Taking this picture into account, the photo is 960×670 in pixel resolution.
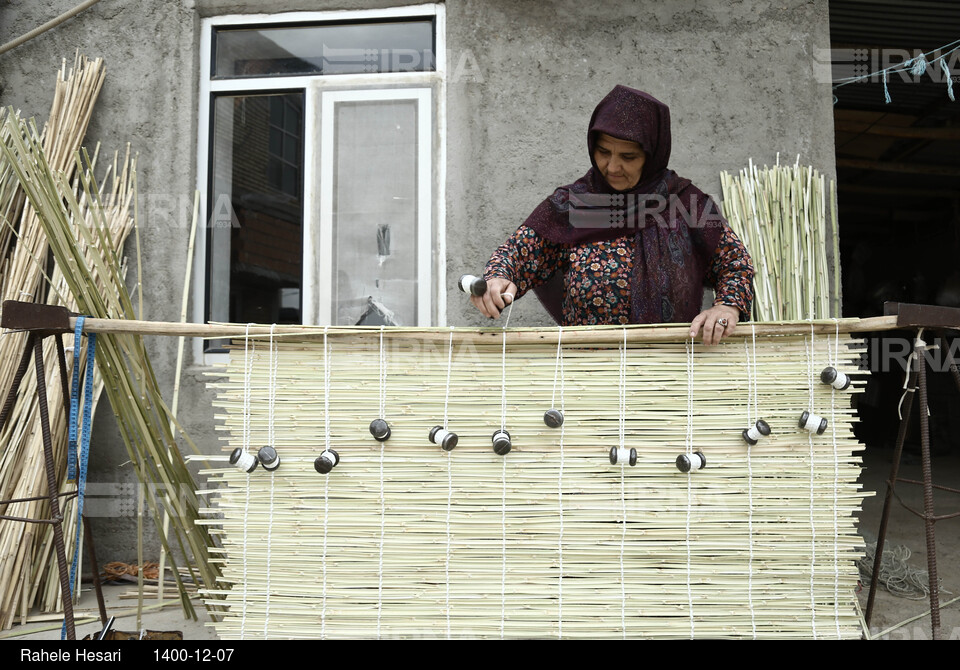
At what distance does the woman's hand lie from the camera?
5.99 ft

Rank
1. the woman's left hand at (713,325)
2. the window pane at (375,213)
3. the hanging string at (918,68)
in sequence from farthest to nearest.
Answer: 1. the hanging string at (918,68)
2. the window pane at (375,213)
3. the woman's left hand at (713,325)

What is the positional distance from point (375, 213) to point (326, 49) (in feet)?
2.74

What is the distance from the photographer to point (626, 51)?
2969 millimetres

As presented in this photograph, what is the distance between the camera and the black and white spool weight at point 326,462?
1726 millimetres

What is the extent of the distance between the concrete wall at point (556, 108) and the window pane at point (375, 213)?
0.71 feet

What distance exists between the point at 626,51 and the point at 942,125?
410 centimetres

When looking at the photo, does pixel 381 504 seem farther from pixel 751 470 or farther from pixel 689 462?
pixel 751 470

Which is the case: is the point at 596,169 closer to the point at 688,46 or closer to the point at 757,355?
the point at 757,355

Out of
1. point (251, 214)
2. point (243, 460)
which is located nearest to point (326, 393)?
point (243, 460)

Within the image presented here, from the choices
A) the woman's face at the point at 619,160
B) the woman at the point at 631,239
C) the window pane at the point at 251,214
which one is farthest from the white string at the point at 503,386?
the window pane at the point at 251,214

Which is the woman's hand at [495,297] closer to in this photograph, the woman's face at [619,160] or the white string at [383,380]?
the white string at [383,380]

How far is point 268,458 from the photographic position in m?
1.75

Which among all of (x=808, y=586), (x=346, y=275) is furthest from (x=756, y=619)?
(x=346, y=275)

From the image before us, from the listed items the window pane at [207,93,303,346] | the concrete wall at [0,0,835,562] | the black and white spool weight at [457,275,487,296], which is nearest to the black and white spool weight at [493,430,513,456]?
the black and white spool weight at [457,275,487,296]
